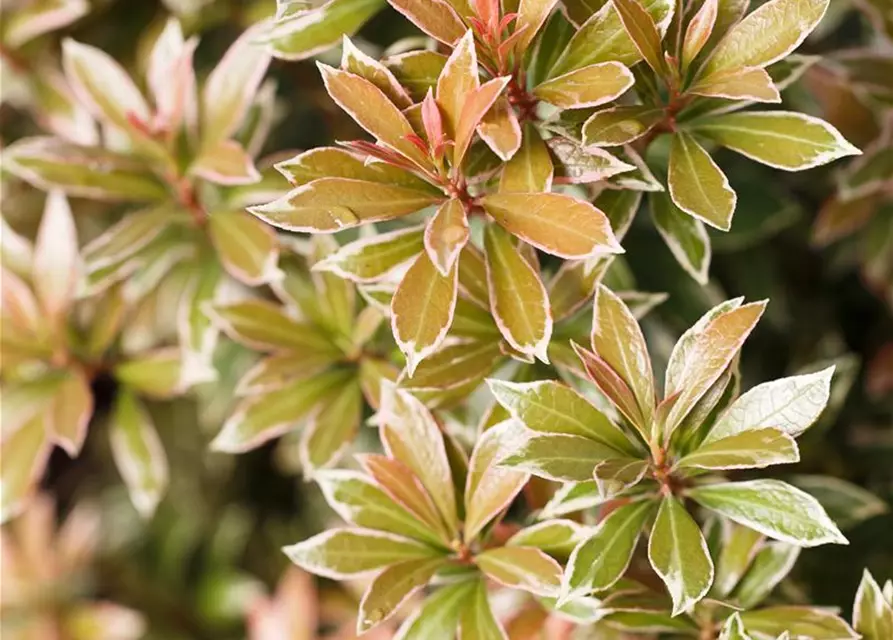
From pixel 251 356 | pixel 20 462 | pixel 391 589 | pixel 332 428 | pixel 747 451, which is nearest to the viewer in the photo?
pixel 747 451

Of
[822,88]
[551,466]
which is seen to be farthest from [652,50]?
Result: [822,88]

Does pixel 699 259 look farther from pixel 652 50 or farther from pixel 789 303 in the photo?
pixel 789 303

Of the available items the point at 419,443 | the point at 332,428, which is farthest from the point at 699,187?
the point at 332,428

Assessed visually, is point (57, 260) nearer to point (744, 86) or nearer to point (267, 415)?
point (267, 415)

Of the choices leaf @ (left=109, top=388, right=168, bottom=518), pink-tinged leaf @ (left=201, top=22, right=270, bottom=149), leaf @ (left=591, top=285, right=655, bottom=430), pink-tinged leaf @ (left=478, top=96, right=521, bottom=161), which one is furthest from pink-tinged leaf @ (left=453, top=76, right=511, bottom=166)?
leaf @ (left=109, top=388, right=168, bottom=518)

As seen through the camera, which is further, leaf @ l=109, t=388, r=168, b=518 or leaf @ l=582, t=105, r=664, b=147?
leaf @ l=109, t=388, r=168, b=518

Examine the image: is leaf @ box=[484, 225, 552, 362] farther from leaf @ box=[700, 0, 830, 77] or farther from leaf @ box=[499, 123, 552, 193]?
leaf @ box=[700, 0, 830, 77]

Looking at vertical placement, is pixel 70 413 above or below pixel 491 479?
below
